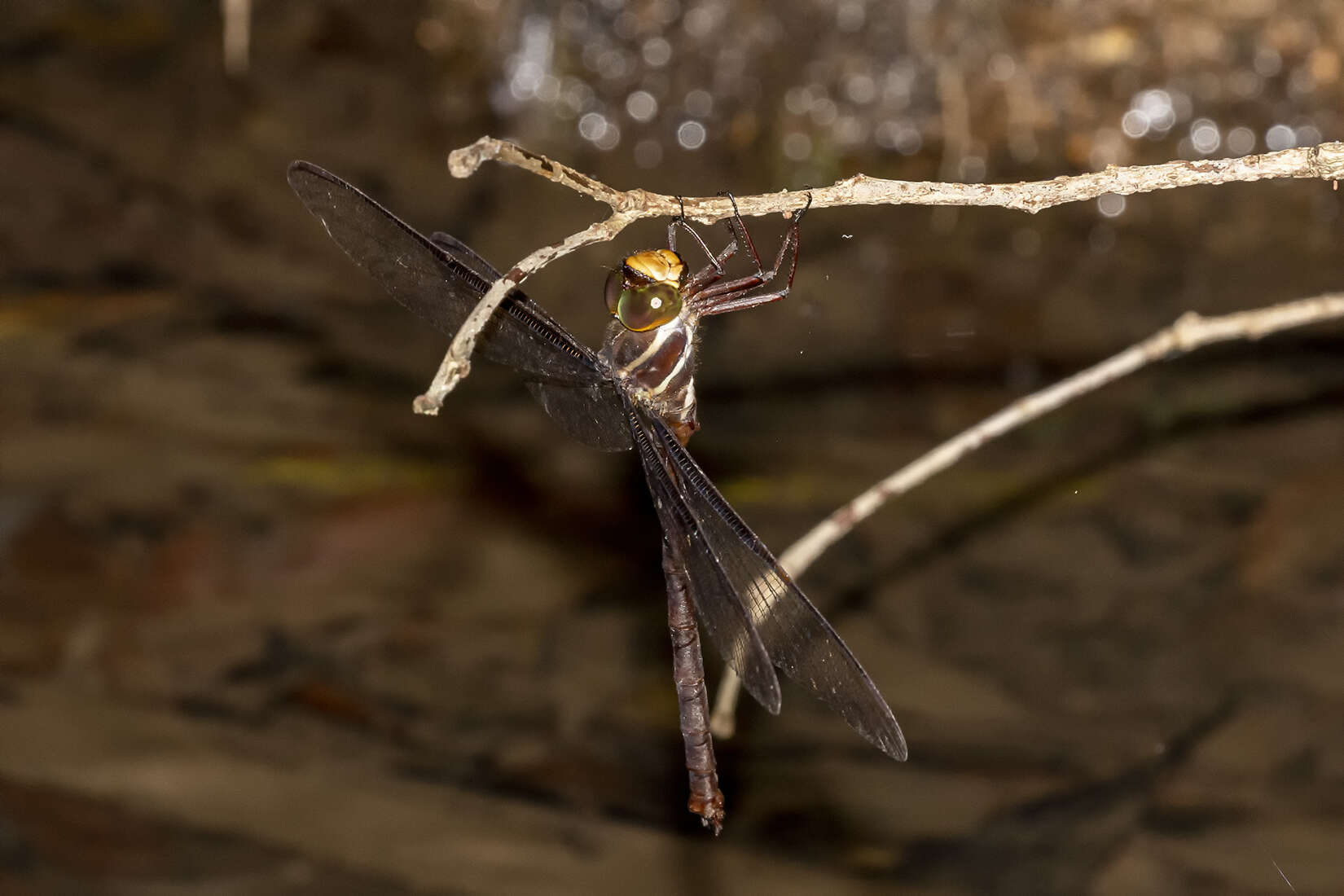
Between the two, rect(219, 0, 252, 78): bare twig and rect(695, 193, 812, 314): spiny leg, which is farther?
rect(219, 0, 252, 78): bare twig

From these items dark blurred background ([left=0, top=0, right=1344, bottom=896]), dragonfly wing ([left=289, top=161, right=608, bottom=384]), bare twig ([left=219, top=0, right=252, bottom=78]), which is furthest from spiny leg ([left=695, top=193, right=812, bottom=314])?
bare twig ([left=219, top=0, right=252, bottom=78])

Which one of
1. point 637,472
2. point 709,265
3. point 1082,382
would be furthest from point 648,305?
point 637,472

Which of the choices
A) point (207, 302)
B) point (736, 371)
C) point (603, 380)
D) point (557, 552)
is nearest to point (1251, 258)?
point (736, 371)

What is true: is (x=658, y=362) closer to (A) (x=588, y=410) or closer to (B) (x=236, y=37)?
(A) (x=588, y=410)

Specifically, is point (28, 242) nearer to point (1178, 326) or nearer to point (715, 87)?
point (715, 87)

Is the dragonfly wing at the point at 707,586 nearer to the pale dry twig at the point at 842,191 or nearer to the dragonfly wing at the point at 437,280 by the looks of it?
the dragonfly wing at the point at 437,280

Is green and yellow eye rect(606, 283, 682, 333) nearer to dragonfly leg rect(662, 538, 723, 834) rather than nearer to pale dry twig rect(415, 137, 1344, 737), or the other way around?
pale dry twig rect(415, 137, 1344, 737)

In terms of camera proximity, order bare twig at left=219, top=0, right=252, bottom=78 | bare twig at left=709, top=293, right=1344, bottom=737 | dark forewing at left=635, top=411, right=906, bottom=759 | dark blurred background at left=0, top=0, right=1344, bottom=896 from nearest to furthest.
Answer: dark forewing at left=635, top=411, right=906, bottom=759
bare twig at left=709, top=293, right=1344, bottom=737
dark blurred background at left=0, top=0, right=1344, bottom=896
bare twig at left=219, top=0, right=252, bottom=78

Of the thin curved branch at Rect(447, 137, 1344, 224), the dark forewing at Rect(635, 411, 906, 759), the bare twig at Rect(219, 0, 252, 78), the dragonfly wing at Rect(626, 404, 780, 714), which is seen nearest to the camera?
the thin curved branch at Rect(447, 137, 1344, 224)
